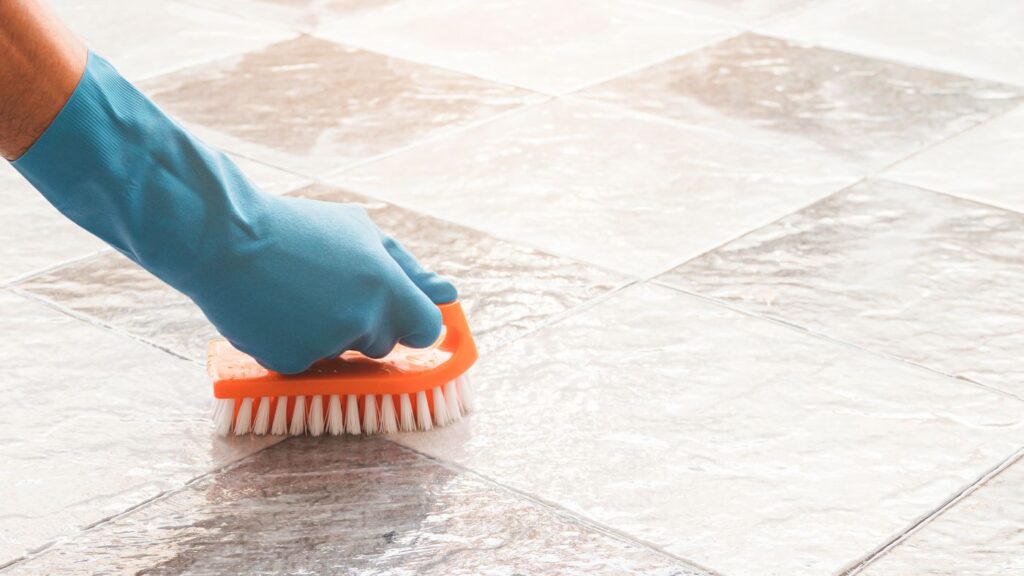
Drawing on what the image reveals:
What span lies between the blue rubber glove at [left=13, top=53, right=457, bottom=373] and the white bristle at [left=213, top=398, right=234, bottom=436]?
0.06 m

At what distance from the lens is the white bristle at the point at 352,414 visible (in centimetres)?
127

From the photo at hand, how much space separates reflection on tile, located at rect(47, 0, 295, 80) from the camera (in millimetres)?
2340

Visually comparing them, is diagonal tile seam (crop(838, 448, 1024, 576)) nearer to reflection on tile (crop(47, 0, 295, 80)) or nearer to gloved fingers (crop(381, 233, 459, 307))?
gloved fingers (crop(381, 233, 459, 307))

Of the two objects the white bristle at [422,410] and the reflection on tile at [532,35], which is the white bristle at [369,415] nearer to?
the white bristle at [422,410]

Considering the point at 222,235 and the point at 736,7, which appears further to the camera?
the point at 736,7

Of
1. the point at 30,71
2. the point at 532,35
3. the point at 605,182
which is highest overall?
the point at 30,71

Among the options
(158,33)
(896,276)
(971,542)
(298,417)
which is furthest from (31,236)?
(971,542)

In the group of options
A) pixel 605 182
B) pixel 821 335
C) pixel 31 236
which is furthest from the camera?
pixel 605 182

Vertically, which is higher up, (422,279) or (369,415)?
(422,279)

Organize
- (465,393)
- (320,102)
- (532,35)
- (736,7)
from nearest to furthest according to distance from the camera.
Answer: (465,393) → (320,102) → (532,35) → (736,7)

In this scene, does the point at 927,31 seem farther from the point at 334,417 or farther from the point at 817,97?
the point at 334,417

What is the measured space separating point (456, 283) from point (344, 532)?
0.50 m

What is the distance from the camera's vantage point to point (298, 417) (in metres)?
1.27

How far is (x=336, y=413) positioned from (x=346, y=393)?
0.07 ft
